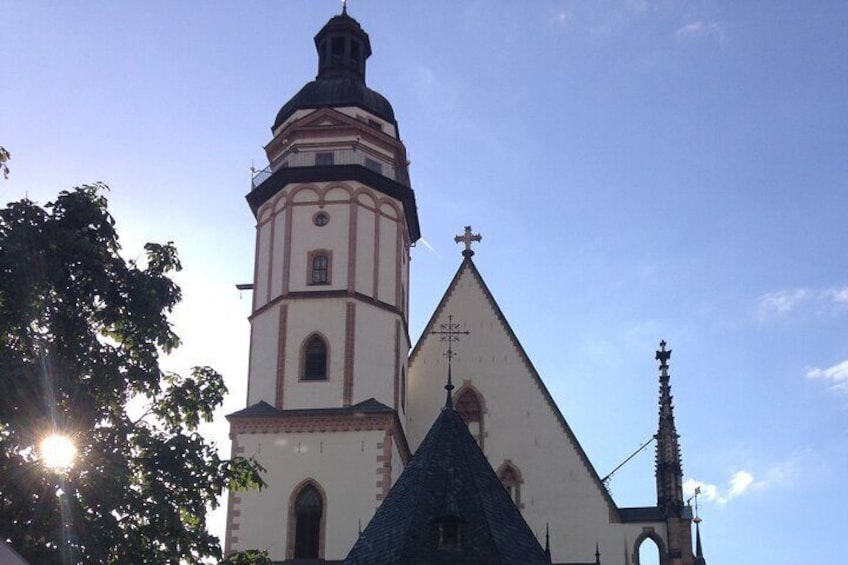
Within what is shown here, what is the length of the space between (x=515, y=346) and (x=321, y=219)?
6193 millimetres

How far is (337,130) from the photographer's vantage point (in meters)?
34.3

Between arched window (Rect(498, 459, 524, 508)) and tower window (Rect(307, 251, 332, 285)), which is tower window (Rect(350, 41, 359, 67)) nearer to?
tower window (Rect(307, 251, 332, 285))

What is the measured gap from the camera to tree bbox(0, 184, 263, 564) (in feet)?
55.1

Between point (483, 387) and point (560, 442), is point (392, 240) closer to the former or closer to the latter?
point (483, 387)

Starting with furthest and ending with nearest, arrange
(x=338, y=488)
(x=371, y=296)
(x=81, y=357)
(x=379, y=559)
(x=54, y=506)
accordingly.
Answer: (x=371, y=296) → (x=338, y=488) → (x=379, y=559) → (x=81, y=357) → (x=54, y=506)

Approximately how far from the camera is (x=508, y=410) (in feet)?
109

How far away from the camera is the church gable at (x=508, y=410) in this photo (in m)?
31.9

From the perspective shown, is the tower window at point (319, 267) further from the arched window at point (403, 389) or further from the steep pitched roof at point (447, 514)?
A: the steep pitched roof at point (447, 514)

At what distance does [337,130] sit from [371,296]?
4935mm

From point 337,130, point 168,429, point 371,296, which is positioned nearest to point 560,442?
point 371,296

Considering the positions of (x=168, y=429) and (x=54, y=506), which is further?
(x=168, y=429)

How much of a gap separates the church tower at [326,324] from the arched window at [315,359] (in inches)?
1.1

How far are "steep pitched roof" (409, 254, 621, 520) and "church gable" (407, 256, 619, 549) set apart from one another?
1.0 inches

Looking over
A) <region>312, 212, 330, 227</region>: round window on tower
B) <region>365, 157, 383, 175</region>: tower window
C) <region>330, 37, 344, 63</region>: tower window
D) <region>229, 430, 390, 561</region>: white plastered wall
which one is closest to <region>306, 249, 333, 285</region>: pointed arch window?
<region>312, 212, 330, 227</region>: round window on tower
